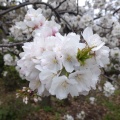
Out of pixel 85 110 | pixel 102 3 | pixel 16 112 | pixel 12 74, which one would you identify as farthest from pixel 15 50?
pixel 12 74

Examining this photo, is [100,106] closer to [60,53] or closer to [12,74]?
[12,74]

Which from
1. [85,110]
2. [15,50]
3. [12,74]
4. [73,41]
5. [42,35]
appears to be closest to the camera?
[73,41]

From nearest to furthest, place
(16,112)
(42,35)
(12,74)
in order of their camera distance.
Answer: (42,35), (16,112), (12,74)

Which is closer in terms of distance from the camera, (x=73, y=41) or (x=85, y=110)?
(x=73, y=41)

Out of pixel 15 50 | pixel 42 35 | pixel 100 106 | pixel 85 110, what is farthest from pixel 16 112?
pixel 42 35

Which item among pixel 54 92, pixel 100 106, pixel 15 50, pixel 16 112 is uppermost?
pixel 54 92

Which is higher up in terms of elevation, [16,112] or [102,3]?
[102,3]

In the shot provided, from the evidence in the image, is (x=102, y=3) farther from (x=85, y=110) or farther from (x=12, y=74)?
(x=12, y=74)
